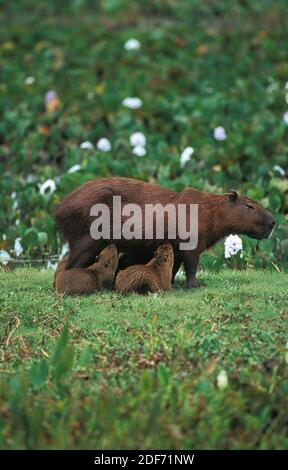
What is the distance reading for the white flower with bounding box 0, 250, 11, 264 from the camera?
9352mm

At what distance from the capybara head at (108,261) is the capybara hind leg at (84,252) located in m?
0.05

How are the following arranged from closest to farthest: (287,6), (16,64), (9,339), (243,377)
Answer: (243,377)
(9,339)
(16,64)
(287,6)

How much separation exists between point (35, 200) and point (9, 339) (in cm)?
403

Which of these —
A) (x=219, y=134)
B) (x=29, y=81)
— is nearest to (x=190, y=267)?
(x=219, y=134)

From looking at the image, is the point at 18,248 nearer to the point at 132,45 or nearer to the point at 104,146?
the point at 104,146

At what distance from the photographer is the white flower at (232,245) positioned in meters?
8.43

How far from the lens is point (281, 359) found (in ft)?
20.4

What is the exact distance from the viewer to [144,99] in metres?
14.4

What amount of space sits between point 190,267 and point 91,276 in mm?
676

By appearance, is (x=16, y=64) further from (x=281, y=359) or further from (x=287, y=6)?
(x=281, y=359)

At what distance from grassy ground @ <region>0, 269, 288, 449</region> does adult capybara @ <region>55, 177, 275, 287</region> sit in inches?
12.4

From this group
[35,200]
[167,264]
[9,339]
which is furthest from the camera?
[35,200]
